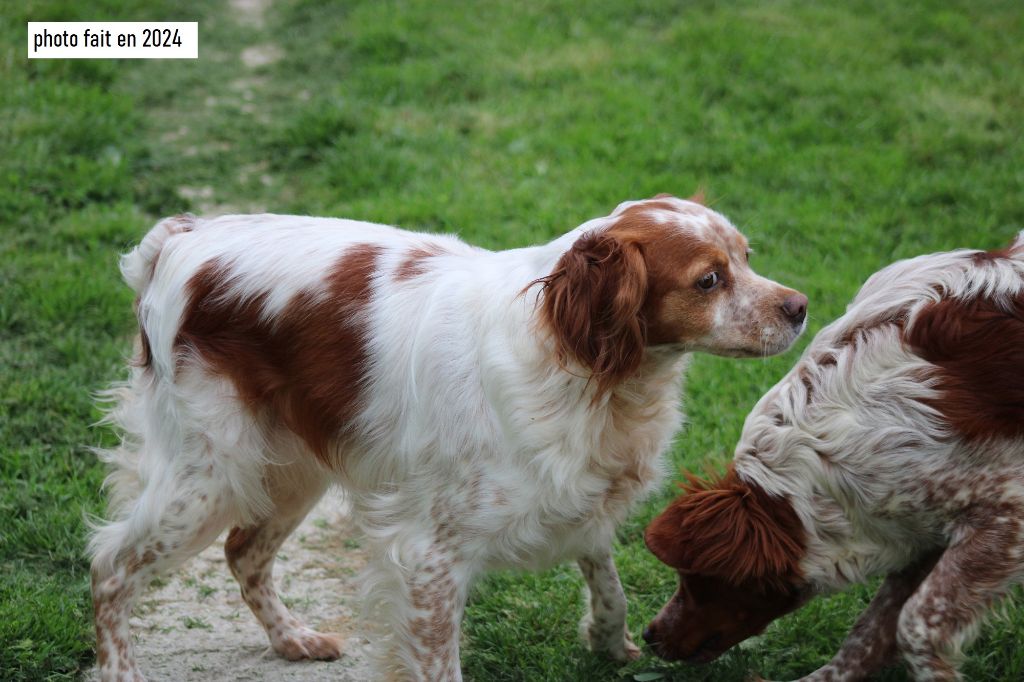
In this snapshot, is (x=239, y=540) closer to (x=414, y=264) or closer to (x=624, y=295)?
(x=414, y=264)

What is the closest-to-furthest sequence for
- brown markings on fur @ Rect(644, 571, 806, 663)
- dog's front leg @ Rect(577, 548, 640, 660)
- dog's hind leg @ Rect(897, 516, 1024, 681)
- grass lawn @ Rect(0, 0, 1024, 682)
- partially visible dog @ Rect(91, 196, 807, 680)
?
dog's hind leg @ Rect(897, 516, 1024, 681) → partially visible dog @ Rect(91, 196, 807, 680) → brown markings on fur @ Rect(644, 571, 806, 663) → dog's front leg @ Rect(577, 548, 640, 660) → grass lawn @ Rect(0, 0, 1024, 682)

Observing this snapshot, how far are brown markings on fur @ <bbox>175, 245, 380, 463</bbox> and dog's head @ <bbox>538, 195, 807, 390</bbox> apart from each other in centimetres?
69

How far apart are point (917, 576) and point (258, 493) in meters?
2.25

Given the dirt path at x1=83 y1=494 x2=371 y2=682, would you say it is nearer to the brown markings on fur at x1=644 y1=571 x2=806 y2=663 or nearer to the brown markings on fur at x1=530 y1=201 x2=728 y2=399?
the brown markings on fur at x1=644 y1=571 x2=806 y2=663

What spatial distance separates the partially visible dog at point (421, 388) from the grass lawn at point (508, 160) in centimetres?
62

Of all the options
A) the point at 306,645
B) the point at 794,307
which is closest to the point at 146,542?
the point at 306,645

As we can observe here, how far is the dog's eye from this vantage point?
3.29 meters

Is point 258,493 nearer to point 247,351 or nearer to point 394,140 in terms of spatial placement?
point 247,351

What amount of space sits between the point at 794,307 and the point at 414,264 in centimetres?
124

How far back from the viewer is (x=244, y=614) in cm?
446

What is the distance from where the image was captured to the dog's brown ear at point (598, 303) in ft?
10.6

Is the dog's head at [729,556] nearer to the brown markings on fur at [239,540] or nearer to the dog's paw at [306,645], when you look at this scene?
the dog's paw at [306,645]

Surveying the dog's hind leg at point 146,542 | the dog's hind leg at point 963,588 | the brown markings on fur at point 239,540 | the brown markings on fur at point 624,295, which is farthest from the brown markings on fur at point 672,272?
the brown markings on fur at point 239,540

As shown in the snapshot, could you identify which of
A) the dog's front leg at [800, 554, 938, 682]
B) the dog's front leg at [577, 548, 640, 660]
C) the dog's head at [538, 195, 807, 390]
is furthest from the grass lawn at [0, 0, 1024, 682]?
the dog's head at [538, 195, 807, 390]
